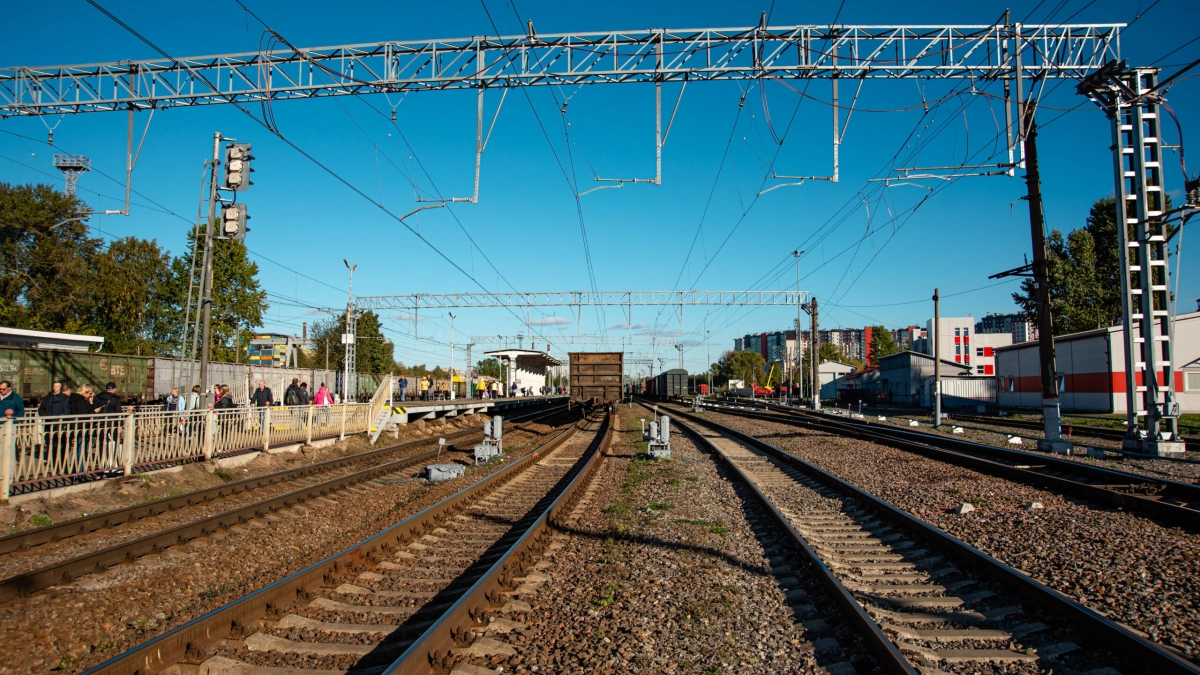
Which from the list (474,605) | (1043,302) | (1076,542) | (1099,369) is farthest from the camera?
(1099,369)

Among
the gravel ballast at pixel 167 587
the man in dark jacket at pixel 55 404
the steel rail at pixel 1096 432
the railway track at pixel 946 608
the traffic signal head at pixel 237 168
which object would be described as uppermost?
the traffic signal head at pixel 237 168

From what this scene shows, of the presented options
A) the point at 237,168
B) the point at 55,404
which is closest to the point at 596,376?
the point at 237,168

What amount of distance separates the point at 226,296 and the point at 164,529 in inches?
1849

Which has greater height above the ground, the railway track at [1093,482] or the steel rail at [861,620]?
the railway track at [1093,482]

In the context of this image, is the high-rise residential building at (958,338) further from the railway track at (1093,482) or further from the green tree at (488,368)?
the railway track at (1093,482)

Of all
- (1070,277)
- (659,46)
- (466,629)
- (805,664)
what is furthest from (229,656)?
(1070,277)

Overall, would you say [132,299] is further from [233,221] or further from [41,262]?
[233,221]

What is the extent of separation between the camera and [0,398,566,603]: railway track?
6367 mm

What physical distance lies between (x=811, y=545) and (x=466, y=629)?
4355 mm

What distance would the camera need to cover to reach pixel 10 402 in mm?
10969

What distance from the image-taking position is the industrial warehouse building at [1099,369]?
31.5m

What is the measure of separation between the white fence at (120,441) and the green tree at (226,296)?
3702cm

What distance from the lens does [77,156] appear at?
1980 centimetres

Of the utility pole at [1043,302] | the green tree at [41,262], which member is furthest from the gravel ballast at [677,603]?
the green tree at [41,262]
